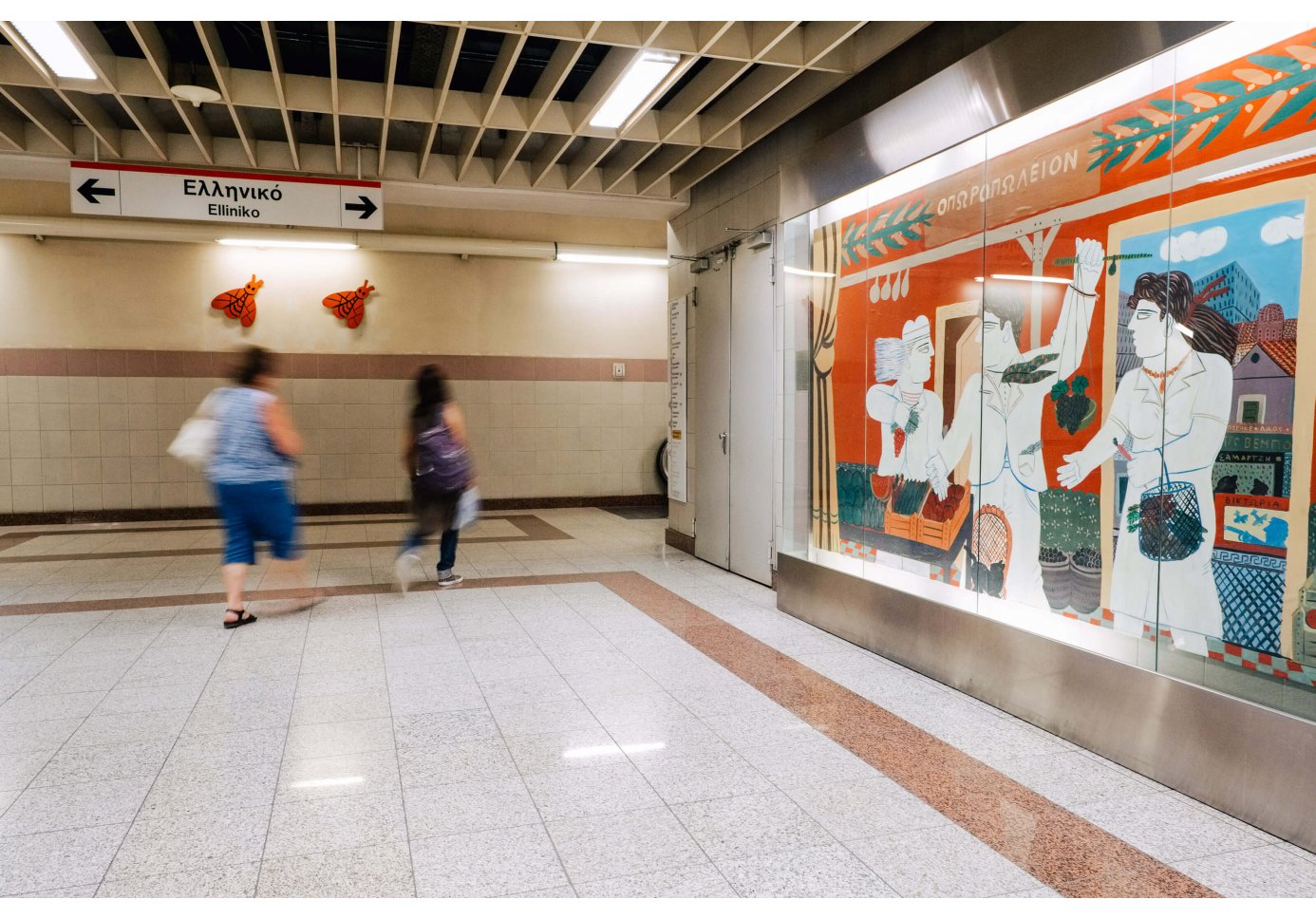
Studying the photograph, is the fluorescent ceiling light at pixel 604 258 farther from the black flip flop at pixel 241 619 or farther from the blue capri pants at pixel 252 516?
the black flip flop at pixel 241 619

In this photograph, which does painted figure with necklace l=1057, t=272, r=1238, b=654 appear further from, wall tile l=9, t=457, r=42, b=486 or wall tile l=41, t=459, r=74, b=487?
wall tile l=9, t=457, r=42, b=486

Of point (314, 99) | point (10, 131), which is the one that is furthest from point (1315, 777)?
point (10, 131)

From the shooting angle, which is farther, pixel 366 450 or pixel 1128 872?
pixel 366 450

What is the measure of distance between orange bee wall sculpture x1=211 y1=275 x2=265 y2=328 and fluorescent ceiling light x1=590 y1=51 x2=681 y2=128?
5.44 meters

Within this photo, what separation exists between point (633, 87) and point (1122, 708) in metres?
4.11

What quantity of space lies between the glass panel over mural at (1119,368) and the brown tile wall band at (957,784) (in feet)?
2.26

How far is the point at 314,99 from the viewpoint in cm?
539

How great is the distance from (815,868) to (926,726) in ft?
4.15

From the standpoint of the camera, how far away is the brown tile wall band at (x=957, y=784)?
Answer: 2.24m

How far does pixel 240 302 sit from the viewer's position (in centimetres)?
941

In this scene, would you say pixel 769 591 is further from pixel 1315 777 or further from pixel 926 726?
pixel 1315 777

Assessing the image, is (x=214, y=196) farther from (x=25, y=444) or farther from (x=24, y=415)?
(x=25, y=444)

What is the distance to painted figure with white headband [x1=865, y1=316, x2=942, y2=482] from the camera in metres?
4.22

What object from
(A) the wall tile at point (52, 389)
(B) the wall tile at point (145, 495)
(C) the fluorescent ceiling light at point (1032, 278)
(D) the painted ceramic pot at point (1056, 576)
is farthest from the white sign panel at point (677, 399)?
(A) the wall tile at point (52, 389)
